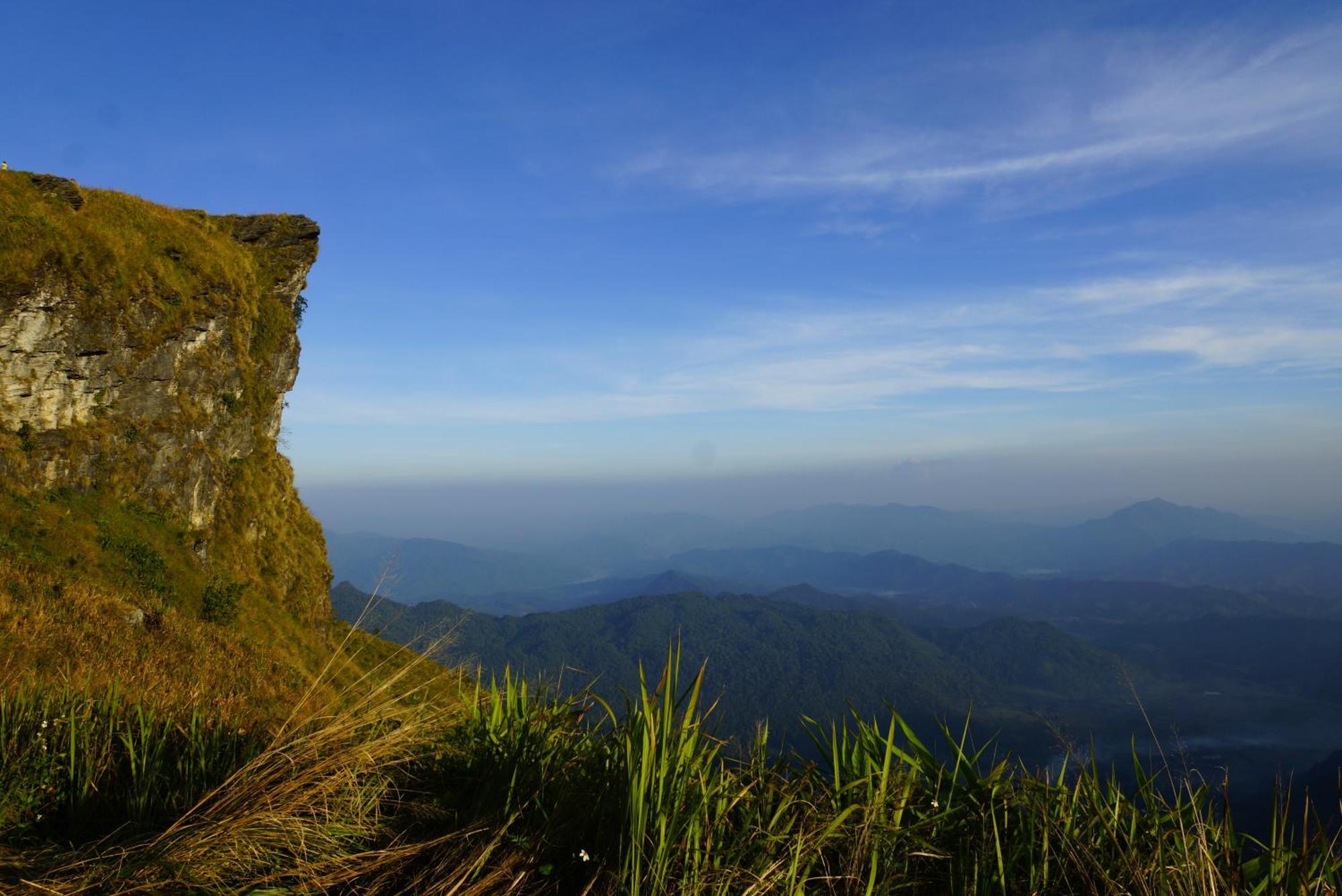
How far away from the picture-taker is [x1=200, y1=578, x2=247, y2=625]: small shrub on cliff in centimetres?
2278

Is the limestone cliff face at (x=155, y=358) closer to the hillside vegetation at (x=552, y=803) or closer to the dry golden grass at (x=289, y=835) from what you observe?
the hillside vegetation at (x=552, y=803)

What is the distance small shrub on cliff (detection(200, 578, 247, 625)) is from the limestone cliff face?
2784mm

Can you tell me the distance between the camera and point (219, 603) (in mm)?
23250

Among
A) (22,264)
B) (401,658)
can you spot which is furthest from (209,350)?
(401,658)

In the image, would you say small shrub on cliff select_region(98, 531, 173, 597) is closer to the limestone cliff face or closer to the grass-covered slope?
the grass-covered slope

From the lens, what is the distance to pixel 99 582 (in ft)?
59.2

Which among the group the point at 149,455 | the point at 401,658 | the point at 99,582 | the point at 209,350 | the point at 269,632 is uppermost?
the point at 209,350

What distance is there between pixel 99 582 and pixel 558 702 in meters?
19.6

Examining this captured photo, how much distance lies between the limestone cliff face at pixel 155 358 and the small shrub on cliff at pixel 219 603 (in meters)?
2.78

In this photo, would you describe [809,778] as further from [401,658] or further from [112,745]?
[401,658]

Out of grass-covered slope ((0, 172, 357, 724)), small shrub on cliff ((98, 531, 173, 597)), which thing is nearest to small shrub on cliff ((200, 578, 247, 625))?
grass-covered slope ((0, 172, 357, 724))

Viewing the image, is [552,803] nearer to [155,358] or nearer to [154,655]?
[154,655]

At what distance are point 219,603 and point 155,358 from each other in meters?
9.29

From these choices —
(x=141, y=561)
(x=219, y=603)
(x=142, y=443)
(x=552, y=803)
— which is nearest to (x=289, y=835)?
(x=552, y=803)
